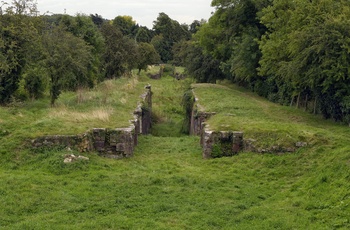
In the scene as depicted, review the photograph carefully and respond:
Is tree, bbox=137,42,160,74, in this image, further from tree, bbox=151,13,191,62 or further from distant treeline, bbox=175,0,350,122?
tree, bbox=151,13,191,62

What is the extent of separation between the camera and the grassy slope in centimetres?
808

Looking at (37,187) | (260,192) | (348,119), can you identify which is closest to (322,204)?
(260,192)

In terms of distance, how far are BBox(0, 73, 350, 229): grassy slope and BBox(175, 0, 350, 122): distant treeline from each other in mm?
4813

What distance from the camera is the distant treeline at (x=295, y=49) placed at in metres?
16.8

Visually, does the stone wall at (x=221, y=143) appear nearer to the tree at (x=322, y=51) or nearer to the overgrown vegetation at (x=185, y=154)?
the overgrown vegetation at (x=185, y=154)

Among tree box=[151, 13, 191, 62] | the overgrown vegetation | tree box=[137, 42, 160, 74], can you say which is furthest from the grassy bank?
tree box=[151, 13, 191, 62]

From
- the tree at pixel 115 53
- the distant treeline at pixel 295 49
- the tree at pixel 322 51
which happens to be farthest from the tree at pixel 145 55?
the tree at pixel 322 51

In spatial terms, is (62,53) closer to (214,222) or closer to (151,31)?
(214,222)

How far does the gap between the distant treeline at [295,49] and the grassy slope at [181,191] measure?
15.8 feet

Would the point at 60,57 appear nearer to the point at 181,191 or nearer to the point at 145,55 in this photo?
the point at 181,191

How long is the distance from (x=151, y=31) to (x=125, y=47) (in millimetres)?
46569

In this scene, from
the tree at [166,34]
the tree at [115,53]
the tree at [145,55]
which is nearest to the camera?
the tree at [115,53]

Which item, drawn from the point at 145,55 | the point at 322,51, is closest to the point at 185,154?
the point at 322,51

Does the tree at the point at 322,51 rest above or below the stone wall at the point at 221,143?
above
